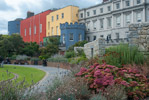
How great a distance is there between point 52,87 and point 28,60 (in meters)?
31.5

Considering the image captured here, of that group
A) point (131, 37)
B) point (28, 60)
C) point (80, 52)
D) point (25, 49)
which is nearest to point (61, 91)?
point (131, 37)

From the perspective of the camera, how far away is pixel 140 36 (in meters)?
10.4

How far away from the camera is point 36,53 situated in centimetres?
4184

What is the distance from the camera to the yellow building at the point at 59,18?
45094 mm

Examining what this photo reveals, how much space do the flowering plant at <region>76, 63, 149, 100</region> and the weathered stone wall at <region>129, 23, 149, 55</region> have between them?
11.2 ft

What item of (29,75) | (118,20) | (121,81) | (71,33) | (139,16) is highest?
(139,16)

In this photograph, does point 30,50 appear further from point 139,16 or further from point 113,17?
point 139,16

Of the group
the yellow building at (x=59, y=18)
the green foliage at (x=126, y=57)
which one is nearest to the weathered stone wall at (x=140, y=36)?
the green foliage at (x=126, y=57)

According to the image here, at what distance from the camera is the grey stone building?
3419 cm

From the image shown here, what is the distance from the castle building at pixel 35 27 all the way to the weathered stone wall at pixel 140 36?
42123mm

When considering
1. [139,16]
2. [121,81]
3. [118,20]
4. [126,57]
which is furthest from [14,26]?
[121,81]

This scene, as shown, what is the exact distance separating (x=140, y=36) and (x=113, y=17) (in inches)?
1138

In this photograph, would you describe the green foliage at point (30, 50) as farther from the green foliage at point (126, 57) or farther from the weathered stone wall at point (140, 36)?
the green foliage at point (126, 57)

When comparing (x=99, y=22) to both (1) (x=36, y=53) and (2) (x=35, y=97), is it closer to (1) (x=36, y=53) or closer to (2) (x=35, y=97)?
(1) (x=36, y=53)
